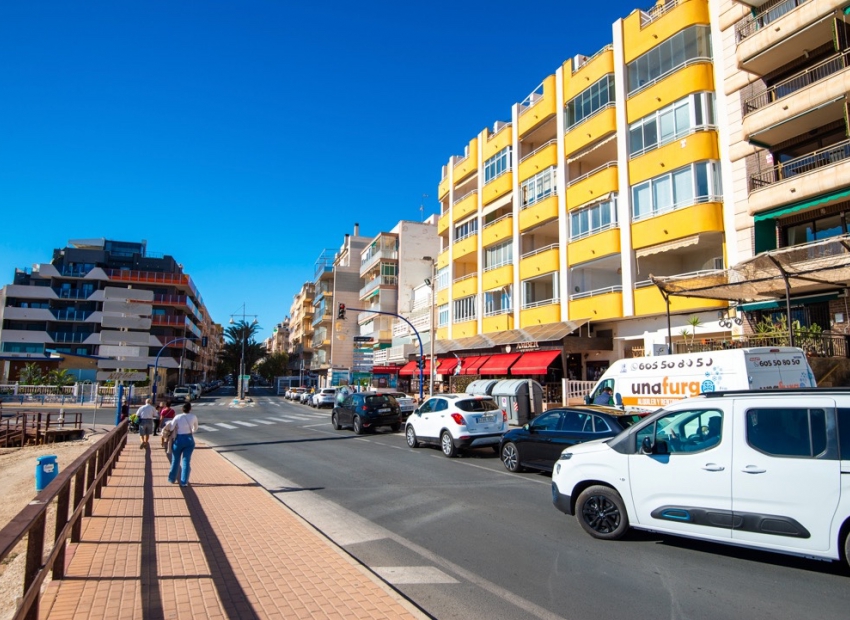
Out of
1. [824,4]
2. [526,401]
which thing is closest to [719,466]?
[526,401]

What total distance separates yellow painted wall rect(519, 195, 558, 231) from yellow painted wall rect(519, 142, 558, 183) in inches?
76.6

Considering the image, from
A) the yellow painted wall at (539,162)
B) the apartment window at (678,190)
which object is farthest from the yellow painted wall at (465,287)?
the apartment window at (678,190)

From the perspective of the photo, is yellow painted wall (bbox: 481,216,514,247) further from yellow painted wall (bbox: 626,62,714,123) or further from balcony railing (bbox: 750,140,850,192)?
balcony railing (bbox: 750,140,850,192)

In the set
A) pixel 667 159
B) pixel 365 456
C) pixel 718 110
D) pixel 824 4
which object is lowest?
pixel 365 456

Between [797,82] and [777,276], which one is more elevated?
[797,82]

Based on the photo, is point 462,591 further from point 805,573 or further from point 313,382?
point 313,382

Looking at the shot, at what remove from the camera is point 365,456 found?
Answer: 49.0ft

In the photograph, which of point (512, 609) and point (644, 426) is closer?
point (512, 609)

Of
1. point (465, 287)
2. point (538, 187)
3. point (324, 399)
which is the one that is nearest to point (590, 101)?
point (538, 187)

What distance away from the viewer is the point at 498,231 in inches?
1310

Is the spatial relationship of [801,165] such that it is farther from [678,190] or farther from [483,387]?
[483,387]

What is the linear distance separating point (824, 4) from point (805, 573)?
1918 cm

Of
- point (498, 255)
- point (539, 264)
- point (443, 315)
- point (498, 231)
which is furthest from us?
point (443, 315)

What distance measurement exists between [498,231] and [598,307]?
10491mm
